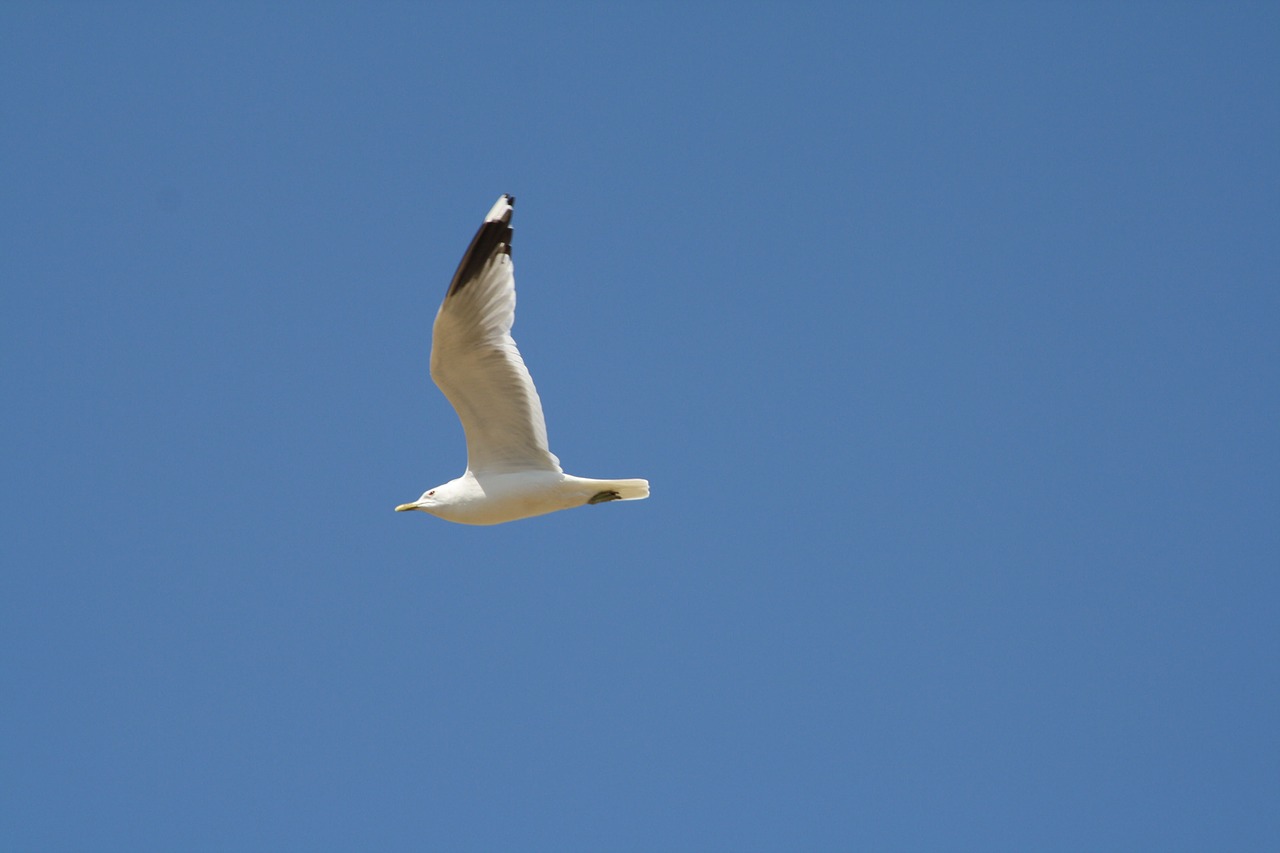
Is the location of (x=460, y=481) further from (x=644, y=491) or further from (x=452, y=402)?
(x=644, y=491)

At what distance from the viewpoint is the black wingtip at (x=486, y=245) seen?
33.6 feet

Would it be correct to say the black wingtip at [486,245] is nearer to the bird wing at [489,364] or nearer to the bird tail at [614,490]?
the bird wing at [489,364]

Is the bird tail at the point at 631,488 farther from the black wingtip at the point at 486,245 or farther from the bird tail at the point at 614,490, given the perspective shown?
the black wingtip at the point at 486,245

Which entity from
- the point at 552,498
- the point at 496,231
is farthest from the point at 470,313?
the point at 552,498

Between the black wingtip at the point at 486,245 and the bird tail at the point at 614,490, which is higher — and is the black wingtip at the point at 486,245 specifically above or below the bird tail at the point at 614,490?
above

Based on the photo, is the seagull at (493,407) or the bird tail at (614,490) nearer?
the seagull at (493,407)

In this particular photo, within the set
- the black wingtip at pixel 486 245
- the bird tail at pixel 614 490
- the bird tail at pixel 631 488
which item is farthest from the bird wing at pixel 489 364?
the bird tail at pixel 631 488

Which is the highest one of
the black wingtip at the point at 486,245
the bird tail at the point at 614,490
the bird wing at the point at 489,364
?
the black wingtip at the point at 486,245

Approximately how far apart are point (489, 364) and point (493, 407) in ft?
1.18

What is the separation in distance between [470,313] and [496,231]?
666 millimetres

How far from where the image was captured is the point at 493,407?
10516mm

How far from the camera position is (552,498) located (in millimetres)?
10633

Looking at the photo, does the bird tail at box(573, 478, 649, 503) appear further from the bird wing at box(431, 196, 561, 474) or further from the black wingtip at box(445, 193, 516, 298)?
the black wingtip at box(445, 193, 516, 298)

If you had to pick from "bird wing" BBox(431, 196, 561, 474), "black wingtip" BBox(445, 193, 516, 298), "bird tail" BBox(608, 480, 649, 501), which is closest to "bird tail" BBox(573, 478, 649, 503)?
"bird tail" BBox(608, 480, 649, 501)
